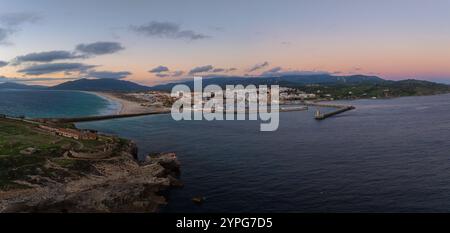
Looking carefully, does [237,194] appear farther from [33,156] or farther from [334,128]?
[334,128]

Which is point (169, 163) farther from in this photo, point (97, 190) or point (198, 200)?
point (198, 200)

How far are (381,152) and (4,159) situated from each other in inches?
2253

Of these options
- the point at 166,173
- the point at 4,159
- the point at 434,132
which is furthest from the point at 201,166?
the point at 434,132

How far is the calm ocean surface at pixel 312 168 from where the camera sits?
Answer: 41.4 metres

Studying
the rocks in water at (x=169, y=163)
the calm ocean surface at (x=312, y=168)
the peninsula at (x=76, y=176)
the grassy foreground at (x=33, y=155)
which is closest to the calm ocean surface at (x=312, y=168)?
the calm ocean surface at (x=312, y=168)

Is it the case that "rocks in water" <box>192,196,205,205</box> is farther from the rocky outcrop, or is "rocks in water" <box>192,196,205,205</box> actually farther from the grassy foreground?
the grassy foreground

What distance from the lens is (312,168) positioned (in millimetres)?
56250

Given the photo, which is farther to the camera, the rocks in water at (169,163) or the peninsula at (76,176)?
the rocks in water at (169,163)

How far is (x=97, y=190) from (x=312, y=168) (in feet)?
97.1

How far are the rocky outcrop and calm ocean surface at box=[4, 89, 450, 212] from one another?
276cm

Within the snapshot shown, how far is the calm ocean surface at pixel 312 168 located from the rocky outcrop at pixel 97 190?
9.06 ft

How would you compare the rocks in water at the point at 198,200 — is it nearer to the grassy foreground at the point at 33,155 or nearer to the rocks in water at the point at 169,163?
the rocks in water at the point at 169,163

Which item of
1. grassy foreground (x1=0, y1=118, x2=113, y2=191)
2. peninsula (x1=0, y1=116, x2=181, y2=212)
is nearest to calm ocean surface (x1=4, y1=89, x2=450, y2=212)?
peninsula (x1=0, y1=116, x2=181, y2=212)

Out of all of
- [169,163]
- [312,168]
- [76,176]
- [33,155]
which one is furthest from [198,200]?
[33,155]
